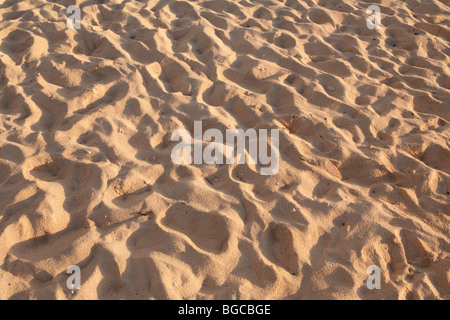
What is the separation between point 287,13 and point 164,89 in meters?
1.80

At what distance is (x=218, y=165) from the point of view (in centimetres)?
265

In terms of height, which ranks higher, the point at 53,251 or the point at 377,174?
the point at 377,174

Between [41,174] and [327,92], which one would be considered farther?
[327,92]

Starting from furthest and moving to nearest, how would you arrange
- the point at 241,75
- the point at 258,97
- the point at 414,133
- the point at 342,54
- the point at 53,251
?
the point at 342,54
the point at 241,75
the point at 258,97
the point at 414,133
the point at 53,251

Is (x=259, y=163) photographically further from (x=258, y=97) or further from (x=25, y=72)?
(x=25, y=72)

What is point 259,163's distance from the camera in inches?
106

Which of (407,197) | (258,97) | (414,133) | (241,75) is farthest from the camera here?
(241,75)

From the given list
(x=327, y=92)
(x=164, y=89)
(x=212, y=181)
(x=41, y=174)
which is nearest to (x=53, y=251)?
(x=41, y=174)

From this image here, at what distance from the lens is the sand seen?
211 cm

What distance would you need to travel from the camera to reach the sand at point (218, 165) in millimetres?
2107

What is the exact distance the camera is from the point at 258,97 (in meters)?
3.19
